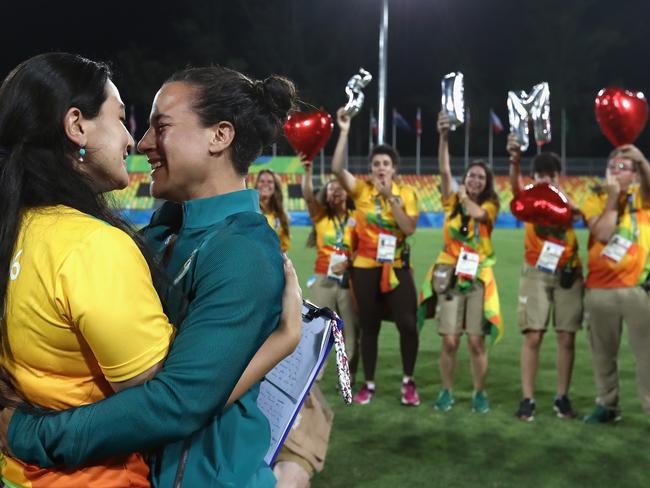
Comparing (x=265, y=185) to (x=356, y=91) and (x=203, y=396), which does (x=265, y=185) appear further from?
(x=203, y=396)

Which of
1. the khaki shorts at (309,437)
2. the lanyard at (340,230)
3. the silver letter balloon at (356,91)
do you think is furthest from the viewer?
the lanyard at (340,230)

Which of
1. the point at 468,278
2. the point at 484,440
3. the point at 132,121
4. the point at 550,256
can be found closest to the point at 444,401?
the point at 484,440

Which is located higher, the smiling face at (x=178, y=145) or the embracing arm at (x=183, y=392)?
the smiling face at (x=178, y=145)

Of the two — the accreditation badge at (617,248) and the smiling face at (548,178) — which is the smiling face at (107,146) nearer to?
the accreditation badge at (617,248)

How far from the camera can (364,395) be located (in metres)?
5.73

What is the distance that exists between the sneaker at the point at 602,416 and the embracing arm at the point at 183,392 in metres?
4.45

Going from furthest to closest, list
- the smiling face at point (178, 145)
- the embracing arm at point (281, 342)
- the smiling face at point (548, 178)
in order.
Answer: the smiling face at point (548, 178) → the smiling face at point (178, 145) → the embracing arm at point (281, 342)

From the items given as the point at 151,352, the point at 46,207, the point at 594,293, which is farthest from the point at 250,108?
the point at 594,293

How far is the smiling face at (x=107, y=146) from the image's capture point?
1392 millimetres

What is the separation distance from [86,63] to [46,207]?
0.28 meters

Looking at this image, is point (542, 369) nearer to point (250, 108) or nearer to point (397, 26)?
point (250, 108)

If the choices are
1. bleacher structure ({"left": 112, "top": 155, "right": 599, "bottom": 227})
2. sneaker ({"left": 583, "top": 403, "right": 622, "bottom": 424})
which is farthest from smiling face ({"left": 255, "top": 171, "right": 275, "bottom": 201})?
bleacher structure ({"left": 112, "top": 155, "right": 599, "bottom": 227})

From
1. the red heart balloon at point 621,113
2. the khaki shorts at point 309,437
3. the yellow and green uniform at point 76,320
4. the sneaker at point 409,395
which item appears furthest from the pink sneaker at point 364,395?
the yellow and green uniform at point 76,320

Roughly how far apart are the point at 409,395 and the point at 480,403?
521 mm
